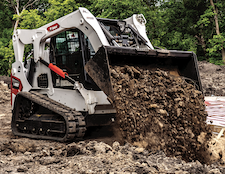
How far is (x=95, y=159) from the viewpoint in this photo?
4.06 m

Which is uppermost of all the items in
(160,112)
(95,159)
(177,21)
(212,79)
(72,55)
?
(177,21)

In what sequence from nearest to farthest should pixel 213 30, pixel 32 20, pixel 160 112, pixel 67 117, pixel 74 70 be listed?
1. pixel 160 112
2. pixel 67 117
3. pixel 74 70
4. pixel 32 20
5. pixel 213 30

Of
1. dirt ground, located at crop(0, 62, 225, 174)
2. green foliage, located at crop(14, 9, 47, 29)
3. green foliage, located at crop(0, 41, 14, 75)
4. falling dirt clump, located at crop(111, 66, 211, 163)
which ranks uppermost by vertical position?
green foliage, located at crop(14, 9, 47, 29)

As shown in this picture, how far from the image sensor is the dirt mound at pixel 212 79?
14.4 meters

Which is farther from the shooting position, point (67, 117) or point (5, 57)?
point (5, 57)

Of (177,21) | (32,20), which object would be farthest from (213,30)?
(32,20)

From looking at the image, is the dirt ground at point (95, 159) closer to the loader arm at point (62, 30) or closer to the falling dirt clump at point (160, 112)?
the falling dirt clump at point (160, 112)

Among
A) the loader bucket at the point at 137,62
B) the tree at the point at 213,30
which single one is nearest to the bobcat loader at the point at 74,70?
the loader bucket at the point at 137,62

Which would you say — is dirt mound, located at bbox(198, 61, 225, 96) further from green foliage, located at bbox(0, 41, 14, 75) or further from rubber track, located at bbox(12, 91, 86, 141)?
green foliage, located at bbox(0, 41, 14, 75)

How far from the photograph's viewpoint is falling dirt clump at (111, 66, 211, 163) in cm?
462

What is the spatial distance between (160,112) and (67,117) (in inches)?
68.7

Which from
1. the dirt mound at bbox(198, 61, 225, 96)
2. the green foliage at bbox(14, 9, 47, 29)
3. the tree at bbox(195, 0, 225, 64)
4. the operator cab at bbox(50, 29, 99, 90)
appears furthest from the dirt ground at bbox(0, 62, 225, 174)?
the green foliage at bbox(14, 9, 47, 29)

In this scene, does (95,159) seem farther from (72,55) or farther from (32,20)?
(32,20)

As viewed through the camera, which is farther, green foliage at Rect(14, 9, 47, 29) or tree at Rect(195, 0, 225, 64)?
green foliage at Rect(14, 9, 47, 29)
